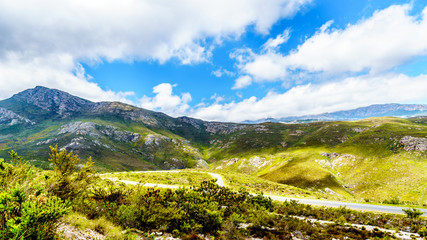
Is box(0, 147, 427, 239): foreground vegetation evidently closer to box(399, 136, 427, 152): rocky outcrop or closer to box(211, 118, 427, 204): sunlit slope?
box(211, 118, 427, 204): sunlit slope

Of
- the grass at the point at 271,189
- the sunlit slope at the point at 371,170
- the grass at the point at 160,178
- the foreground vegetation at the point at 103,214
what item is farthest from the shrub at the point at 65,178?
the sunlit slope at the point at 371,170

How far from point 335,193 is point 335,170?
29.6 metres

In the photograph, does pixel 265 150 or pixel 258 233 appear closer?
pixel 258 233

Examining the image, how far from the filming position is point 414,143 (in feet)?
268

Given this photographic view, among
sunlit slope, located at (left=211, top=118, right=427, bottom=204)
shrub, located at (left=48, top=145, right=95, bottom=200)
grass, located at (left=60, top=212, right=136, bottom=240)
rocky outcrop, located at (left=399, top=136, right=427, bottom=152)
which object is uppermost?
shrub, located at (left=48, top=145, right=95, bottom=200)

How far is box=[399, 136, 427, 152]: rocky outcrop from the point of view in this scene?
77875 millimetres

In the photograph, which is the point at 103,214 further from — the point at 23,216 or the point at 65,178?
the point at 23,216

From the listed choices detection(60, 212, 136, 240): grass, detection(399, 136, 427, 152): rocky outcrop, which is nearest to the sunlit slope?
detection(399, 136, 427, 152): rocky outcrop

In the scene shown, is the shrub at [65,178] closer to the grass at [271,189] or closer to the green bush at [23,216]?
the green bush at [23,216]

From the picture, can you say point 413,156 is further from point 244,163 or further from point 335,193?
point 244,163

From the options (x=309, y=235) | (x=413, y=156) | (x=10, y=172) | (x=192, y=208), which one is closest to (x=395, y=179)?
(x=413, y=156)

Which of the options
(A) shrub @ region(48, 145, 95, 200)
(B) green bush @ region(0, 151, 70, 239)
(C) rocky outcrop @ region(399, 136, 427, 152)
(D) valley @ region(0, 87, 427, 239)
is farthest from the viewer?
(C) rocky outcrop @ region(399, 136, 427, 152)

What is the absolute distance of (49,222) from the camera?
570 centimetres

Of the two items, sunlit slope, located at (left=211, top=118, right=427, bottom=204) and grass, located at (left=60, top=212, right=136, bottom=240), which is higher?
grass, located at (left=60, top=212, right=136, bottom=240)
